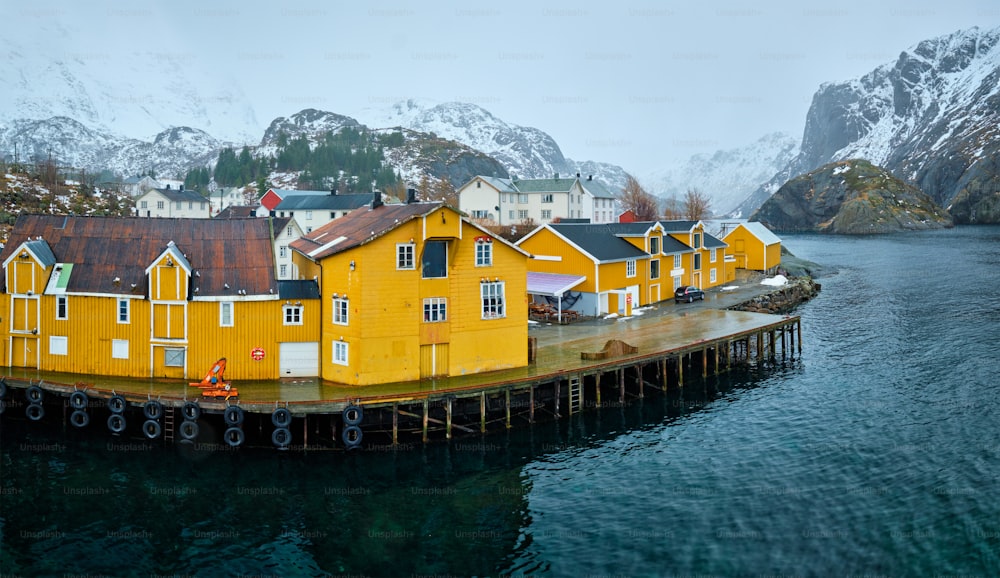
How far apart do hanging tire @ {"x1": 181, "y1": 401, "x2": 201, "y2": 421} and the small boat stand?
0.90m

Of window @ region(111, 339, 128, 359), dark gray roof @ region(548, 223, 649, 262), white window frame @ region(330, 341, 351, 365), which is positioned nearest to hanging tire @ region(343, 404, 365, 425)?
white window frame @ region(330, 341, 351, 365)

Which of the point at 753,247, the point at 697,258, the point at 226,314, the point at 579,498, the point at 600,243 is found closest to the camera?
the point at 579,498

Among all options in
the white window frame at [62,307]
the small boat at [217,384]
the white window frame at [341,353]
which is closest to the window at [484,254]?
the white window frame at [341,353]

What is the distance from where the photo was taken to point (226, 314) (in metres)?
38.6

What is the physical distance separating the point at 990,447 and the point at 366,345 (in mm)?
28858

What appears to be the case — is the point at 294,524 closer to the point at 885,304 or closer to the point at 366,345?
the point at 366,345

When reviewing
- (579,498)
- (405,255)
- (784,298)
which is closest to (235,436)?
(405,255)

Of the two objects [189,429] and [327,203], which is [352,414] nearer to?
[189,429]

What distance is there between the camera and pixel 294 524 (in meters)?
28.5

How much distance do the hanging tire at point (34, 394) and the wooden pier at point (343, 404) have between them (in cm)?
6

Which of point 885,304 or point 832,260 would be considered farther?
point 832,260

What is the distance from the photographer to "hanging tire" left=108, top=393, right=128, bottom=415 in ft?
117

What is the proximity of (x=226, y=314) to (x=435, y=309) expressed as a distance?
1031cm

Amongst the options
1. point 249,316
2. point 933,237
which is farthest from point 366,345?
point 933,237
